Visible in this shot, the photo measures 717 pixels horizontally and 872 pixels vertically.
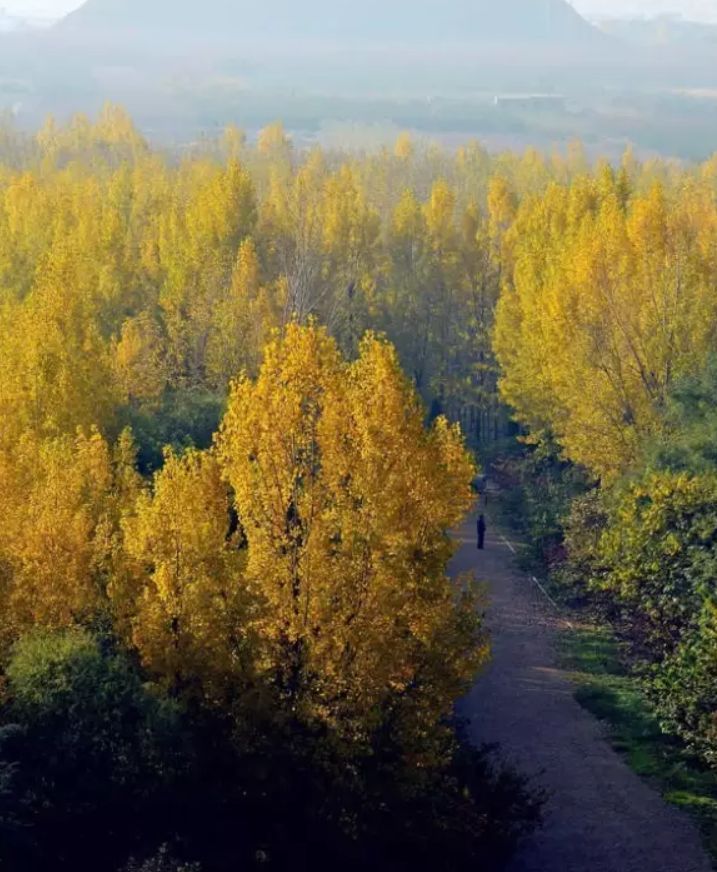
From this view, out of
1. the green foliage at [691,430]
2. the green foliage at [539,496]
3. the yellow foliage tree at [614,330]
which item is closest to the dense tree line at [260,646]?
the green foliage at [691,430]

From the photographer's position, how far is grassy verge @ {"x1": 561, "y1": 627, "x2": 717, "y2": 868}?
15.5 m

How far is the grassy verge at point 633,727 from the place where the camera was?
15461mm

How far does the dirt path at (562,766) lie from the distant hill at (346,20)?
464ft

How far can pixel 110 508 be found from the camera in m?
15.3

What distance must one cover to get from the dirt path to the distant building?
288ft

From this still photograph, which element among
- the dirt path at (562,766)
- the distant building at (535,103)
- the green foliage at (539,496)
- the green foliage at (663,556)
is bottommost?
the dirt path at (562,766)

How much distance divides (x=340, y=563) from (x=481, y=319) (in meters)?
24.4

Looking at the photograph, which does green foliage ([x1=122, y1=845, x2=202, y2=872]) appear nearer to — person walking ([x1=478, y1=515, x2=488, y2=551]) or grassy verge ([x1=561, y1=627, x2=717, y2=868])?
grassy verge ([x1=561, y1=627, x2=717, y2=868])

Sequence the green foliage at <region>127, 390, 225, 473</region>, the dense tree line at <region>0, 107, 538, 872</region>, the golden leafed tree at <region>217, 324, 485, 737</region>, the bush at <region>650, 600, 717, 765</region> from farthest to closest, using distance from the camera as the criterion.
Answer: the green foliage at <region>127, 390, 225, 473</region>
the bush at <region>650, 600, 717, 765</region>
the golden leafed tree at <region>217, 324, 485, 737</region>
the dense tree line at <region>0, 107, 538, 872</region>

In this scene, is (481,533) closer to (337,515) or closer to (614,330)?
(614,330)

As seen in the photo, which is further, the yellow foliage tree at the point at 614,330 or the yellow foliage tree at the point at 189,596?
the yellow foliage tree at the point at 614,330

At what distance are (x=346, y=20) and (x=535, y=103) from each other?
64914 millimetres

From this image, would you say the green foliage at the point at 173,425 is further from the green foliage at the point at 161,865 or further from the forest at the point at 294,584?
the green foliage at the point at 161,865

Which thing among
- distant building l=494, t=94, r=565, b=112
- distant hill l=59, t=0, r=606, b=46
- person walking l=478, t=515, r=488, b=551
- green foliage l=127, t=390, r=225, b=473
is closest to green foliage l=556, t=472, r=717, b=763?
person walking l=478, t=515, r=488, b=551
